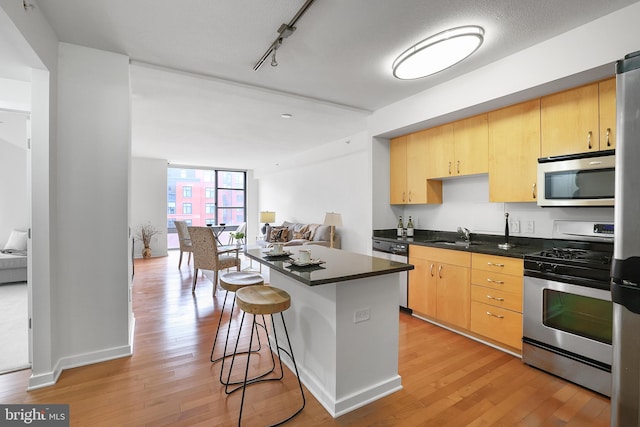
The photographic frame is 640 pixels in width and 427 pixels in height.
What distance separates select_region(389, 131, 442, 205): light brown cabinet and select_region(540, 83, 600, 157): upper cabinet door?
1.29 meters

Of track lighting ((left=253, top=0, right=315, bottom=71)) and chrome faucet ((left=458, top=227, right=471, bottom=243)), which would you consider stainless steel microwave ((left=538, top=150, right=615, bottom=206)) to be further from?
track lighting ((left=253, top=0, right=315, bottom=71))

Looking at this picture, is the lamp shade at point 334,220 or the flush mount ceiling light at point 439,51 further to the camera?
the lamp shade at point 334,220

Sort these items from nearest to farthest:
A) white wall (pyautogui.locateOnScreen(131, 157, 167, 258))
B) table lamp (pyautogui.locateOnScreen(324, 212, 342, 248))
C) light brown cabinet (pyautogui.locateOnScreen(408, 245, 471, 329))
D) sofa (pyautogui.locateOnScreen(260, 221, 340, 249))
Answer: light brown cabinet (pyautogui.locateOnScreen(408, 245, 471, 329)), table lamp (pyautogui.locateOnScreen(324, 212, 342, 248)), sofa (pyautogui.locateOnScreen(260, 221, 340, 249)), white wall (pyautogui.locateOnScreen(131, 157, 167, 258))

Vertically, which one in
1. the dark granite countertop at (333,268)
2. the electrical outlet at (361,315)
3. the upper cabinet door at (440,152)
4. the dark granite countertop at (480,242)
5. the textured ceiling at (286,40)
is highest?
the textured ceiling at (286,40)

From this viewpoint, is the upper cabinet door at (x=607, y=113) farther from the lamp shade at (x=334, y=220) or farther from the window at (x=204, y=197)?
the window at (x=204, y=197)

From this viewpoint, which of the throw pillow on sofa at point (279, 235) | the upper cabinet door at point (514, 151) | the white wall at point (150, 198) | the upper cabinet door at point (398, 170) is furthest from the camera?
the white wall at point (150, 198)

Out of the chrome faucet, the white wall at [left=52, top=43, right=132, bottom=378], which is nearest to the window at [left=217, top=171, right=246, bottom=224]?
the white wall at [left=52, top=43, right=132, bottom=378]

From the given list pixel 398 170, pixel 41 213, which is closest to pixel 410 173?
pixel 398 170

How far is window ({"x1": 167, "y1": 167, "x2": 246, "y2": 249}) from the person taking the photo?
359 inches

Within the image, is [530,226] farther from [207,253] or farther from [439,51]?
[207,253]

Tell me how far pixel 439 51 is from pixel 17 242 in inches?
265

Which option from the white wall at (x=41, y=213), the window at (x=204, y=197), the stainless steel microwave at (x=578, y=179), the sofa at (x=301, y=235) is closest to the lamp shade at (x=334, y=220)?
the sofa at (x=301, y=235)

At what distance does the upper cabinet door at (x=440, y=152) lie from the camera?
3387 millimetres

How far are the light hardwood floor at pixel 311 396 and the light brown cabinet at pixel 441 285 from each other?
311 mm
